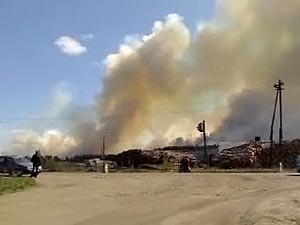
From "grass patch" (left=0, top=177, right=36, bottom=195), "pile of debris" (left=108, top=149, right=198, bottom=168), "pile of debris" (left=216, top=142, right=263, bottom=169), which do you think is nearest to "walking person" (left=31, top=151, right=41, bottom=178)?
"grass patch" (left=0, top=177, right=36, bottom=195)

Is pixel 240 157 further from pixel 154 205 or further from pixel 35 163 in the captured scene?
pixel 154 205

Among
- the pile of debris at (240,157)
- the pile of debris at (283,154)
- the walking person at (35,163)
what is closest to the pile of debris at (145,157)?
the pile of debris at (240,157)

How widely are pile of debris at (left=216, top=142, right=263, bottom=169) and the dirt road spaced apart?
143 ft

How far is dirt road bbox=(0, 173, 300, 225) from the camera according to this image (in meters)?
16.5

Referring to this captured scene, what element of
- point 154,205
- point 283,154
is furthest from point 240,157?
point 154,205

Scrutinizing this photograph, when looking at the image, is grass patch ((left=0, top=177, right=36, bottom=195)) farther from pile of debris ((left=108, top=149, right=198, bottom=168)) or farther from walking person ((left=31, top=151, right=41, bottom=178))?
pile of debris ((left=108, top=149, right=198, bottom=168))

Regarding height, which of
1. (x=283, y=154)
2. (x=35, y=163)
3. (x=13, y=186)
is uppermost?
(x=283, y=154)

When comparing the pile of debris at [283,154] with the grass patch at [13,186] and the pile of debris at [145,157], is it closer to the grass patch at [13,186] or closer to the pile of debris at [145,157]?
the pile of debris at [145,157]

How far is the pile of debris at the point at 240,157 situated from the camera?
71.6 meters

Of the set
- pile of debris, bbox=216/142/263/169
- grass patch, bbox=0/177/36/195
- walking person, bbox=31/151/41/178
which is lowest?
grass patch, bbox=0/177/36/195

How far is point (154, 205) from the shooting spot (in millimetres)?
19781

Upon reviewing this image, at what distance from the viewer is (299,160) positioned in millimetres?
48156

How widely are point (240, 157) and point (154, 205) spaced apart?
54.6 meters

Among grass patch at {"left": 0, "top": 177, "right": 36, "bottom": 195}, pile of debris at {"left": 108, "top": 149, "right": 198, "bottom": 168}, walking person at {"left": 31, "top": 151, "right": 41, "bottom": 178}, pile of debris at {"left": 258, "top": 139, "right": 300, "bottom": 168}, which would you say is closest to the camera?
grass patch at {"left": 0, "top": 177, "right": 36, "bottom": 195}
